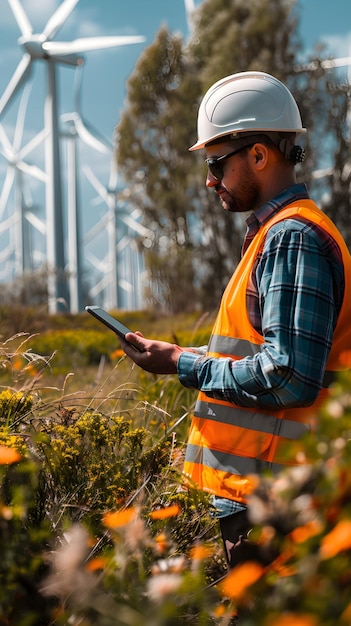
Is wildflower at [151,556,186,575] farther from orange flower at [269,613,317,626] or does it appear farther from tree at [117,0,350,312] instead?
tree at [117,0,350,312]

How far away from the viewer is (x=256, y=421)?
6.43ft

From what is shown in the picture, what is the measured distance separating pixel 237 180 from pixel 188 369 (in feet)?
1.73

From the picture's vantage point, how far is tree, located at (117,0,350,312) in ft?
64.8

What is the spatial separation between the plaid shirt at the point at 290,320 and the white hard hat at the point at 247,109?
34cm

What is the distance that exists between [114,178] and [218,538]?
128ft

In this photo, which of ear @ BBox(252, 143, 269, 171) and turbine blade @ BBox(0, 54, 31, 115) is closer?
ear @ BBox(252, 143, 269, 171)

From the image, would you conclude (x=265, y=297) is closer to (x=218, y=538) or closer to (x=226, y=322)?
(x=226, y=322)

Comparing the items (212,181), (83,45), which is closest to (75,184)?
(83,45)

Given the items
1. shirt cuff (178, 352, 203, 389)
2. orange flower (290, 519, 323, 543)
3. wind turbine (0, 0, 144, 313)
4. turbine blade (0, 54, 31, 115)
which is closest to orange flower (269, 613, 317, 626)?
A: orange flower (290, 519, 323, 543)

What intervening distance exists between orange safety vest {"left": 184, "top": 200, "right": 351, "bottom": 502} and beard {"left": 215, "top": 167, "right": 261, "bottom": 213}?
0.13m

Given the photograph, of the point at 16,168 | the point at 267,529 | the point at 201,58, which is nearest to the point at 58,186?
the point at 201,58

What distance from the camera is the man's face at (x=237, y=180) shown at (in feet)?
6.79

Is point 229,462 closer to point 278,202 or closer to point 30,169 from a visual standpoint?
point 278,202

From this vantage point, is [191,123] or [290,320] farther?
[191,123]
